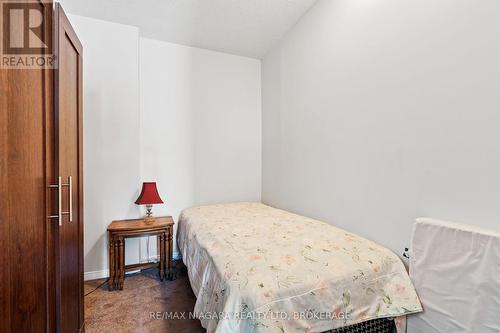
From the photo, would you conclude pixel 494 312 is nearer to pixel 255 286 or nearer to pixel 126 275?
pixel 255 286

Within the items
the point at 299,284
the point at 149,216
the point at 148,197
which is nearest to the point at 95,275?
the point at 149,216

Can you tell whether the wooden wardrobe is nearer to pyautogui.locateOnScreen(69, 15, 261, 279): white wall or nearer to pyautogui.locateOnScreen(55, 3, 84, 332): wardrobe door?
pyautogui.locateOnScreen(55, 3, 84, 332): wardrobe door

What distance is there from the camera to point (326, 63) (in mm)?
2182

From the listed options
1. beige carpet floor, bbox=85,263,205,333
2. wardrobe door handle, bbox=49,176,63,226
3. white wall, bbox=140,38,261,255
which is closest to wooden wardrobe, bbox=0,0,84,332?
wardrobe door handle, bbox=49,176,63,226

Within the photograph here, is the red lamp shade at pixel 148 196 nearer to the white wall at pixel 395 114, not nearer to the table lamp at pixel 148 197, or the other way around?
the table lamp at pixel 148 197

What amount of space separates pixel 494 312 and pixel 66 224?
6.92 ft

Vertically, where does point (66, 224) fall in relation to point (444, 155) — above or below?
below

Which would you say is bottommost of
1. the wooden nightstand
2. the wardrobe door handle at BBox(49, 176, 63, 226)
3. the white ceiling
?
the wooden nightstand

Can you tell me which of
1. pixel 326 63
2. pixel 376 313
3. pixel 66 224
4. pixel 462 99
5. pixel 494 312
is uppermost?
pixel 326 63

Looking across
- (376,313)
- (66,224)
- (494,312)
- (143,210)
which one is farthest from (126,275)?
(494,312)

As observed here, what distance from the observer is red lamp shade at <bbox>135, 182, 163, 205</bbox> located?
246 centimetres

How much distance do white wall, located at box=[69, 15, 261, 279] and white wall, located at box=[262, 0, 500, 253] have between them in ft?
2.99

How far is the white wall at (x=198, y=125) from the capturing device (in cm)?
288

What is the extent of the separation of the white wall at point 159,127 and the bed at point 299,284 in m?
1.37
